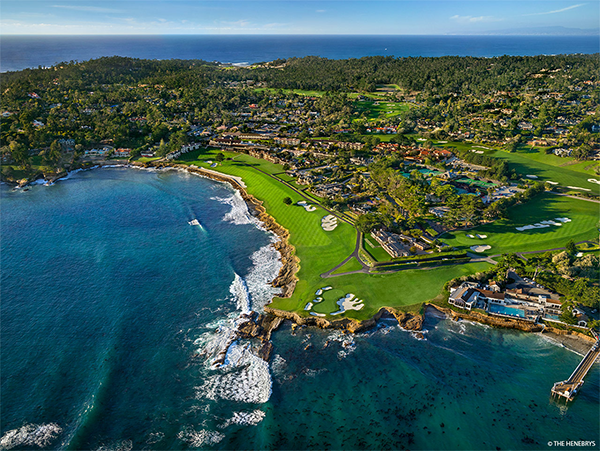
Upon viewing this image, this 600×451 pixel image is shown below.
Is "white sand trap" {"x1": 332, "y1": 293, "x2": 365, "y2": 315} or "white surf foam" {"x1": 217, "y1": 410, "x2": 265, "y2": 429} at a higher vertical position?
"white sand trap" {"x1": 332, "y1": 293, "x2": 365, "y2": 315}

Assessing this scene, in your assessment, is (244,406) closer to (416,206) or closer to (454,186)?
(416,206)

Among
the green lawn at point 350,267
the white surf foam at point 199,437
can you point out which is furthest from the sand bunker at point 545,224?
the white surf foam at point 199,437

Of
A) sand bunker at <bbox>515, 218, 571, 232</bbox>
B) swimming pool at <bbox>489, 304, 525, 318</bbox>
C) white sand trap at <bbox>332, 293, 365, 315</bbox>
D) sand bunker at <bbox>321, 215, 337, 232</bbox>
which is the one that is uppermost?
sand bunker at <bbox>515, 218, 571, 232</bbox>

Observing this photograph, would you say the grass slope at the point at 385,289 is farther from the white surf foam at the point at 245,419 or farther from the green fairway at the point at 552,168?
the green fairway at the point at 552,168

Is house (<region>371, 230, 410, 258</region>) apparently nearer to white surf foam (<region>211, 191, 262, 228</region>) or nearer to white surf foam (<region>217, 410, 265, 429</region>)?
white surf foam (<region>211, 191, 262, 228</region>)

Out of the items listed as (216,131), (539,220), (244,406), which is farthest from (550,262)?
(216,131)

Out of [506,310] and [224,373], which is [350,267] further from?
[224,373]

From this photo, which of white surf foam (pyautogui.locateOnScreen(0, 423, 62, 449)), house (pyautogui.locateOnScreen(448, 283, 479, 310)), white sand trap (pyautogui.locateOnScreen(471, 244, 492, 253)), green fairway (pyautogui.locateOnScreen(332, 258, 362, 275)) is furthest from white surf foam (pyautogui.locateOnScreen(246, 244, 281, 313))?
white sand trap (pyautogui.locateOnScreen(471, 244, 492, 253))
